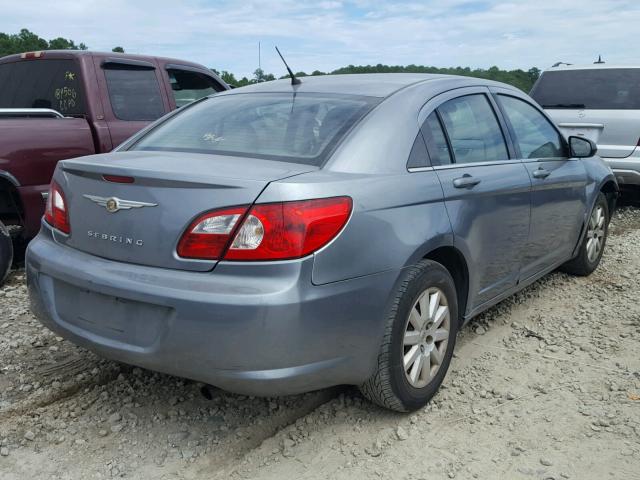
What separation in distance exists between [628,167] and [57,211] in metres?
6.85

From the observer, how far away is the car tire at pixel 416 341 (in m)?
2.79

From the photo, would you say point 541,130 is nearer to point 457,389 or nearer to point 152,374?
point 457,389

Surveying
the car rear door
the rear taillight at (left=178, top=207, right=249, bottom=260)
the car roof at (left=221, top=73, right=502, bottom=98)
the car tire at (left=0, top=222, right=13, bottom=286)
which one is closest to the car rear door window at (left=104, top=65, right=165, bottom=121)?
the car rear door

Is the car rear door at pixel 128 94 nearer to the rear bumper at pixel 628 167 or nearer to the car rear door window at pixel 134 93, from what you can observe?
the car rear door window at pixel 134 93

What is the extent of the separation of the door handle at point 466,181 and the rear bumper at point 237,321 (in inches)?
28.3

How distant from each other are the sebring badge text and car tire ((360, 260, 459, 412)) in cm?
108

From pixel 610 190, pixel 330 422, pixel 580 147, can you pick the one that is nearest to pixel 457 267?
pixel 330 422

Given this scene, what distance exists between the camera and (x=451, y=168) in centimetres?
325

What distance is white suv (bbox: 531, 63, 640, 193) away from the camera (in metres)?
7.76

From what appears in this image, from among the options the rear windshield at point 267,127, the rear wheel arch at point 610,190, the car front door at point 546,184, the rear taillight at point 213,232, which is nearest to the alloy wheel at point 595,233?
Result: the rear wheel arch at point 610,190

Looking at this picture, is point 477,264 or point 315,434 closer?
point 315,434

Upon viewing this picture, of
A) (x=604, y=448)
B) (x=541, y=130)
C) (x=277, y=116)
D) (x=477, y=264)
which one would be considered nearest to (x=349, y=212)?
(x=277, y=116)

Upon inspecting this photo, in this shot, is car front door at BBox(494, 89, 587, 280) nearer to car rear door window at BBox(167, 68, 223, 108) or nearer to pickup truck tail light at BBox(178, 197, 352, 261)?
pickup truck tail light at BBox(178, 197, 352, 261)

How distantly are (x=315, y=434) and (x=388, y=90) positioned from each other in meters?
1.69
